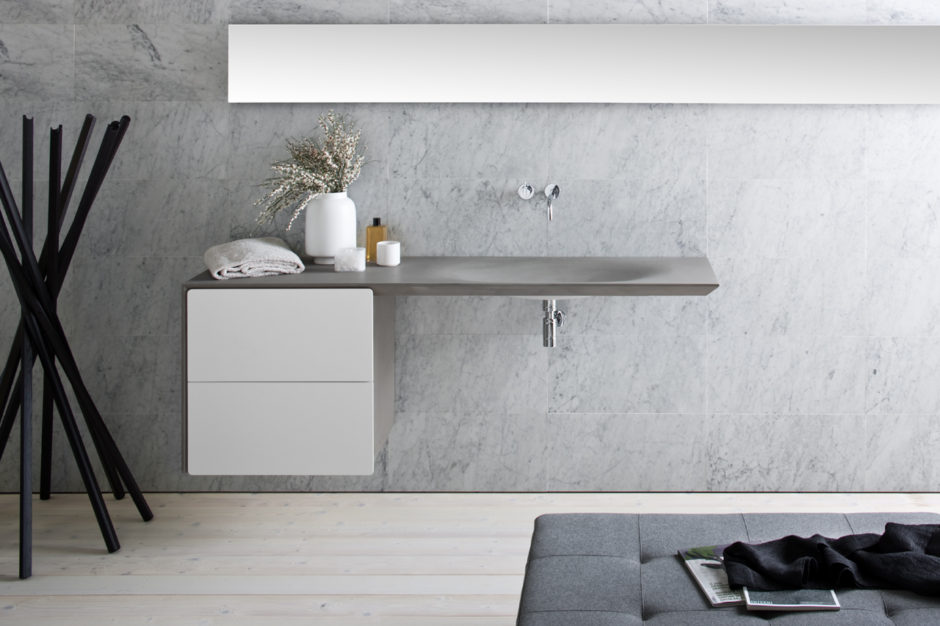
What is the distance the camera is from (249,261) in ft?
11.1

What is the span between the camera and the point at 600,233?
383 centimetres

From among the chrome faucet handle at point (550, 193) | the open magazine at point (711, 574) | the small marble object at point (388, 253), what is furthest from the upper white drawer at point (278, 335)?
the open magazine at point (711, 574)

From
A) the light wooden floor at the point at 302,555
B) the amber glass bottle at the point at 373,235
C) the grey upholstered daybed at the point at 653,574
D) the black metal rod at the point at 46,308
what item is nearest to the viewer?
the grey upholstered daybed at the point at 653,574

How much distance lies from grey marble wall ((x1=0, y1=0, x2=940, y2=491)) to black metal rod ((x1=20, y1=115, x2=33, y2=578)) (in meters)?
0.54

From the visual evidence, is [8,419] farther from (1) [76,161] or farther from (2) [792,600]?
(2) [792,600]

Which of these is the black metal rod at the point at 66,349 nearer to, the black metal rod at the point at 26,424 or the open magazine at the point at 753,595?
the black metal rod at the point at 26,424

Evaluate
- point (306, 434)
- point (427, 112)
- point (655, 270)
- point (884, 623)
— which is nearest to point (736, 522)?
point (884, 623)

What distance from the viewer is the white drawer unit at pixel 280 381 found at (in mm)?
3279

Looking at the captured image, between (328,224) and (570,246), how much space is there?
92 centimetres

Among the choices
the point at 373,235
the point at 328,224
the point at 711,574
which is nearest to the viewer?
the point at 711,574

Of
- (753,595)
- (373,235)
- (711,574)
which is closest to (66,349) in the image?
(373,235)

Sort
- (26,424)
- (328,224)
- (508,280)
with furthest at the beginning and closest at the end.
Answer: (328,224)
(508,280)
(26,424)

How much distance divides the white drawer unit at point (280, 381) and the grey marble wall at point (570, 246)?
0.62m

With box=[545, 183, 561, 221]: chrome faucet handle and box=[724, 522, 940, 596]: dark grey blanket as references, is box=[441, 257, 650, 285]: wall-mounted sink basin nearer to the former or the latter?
box=[545, 183, 561, 221]: chrome faucet handle
